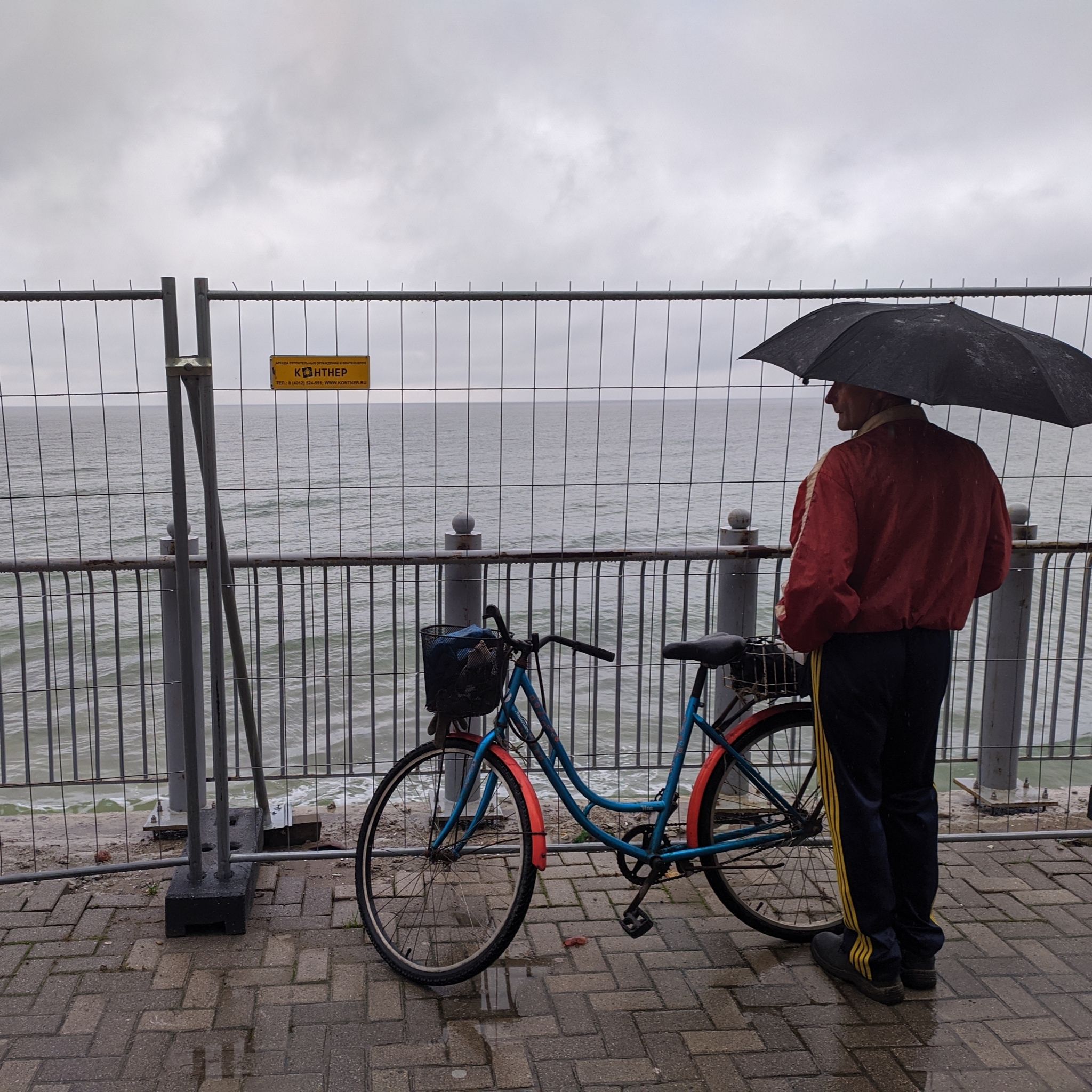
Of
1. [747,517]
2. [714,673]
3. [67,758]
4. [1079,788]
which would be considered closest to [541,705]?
[747,517]

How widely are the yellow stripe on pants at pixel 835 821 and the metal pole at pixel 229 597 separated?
2.13 m

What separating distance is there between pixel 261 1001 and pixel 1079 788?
4516mm

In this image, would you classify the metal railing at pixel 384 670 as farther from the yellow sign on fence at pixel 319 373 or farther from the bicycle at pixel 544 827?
the yellow sign on fence at pixel 319 373

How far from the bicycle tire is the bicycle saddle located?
13.9 inches

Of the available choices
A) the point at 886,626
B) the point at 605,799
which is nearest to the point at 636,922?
the point at 605,799

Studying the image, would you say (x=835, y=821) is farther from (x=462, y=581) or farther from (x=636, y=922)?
(x=462, y=581)

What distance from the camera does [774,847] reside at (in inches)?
147

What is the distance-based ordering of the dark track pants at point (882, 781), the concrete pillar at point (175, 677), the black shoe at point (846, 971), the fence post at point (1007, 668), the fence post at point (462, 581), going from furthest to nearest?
1. the fence post at point (1007, 668)
2. the fence post at point (462, 581)
3. the concrete pillar at point (175, 677)
4. the black shoe at point (846, 971)
5. the dark track pants at point (882, 781)

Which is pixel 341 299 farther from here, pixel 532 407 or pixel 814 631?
pixel 814 631

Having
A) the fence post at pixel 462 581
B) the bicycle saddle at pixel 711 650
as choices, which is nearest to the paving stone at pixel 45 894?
the fence post at pixel 462 581

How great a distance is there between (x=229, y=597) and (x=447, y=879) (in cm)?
135

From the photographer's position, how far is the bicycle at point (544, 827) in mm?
3443

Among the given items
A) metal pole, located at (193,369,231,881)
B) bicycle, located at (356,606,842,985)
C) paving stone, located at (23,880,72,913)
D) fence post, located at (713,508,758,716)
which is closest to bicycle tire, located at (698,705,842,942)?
bicycle, located at (356,606,842,985)

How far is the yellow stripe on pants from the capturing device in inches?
131
